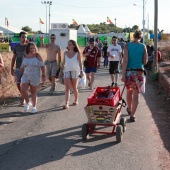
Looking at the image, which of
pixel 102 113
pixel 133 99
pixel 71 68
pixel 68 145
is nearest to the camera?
pixel 68 145

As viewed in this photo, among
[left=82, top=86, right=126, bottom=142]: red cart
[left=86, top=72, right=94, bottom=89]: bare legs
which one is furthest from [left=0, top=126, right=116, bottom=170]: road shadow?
[left=86, top=72, right=94, bottom=89]: bare legs

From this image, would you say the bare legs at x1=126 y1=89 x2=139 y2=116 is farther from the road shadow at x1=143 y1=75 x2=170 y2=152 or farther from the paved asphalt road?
the road shadow at x1=143 y1=75 x2=170 y2=152

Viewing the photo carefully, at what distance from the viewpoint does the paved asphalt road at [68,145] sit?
17.4 ft

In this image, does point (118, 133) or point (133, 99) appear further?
point (133, 99)

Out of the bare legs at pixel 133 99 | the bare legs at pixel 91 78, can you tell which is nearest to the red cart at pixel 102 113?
the bare legs at pixel 133 99

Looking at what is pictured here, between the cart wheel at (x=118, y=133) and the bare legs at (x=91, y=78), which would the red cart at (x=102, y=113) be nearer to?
the cart wheel at (x=118, y=133)

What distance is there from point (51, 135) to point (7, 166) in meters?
1.69

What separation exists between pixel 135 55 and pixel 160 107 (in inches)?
98.4

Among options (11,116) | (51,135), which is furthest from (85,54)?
(51,135)

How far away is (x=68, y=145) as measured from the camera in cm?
618

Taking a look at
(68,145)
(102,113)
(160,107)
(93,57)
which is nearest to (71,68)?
(160,107)

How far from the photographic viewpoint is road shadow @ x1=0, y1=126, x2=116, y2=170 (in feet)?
17.6

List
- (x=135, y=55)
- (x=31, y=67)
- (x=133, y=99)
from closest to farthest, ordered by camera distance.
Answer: (x=135, y=55), (x=133, y=99), (x=31, y=67)

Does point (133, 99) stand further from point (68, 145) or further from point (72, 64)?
point (72, 64)
